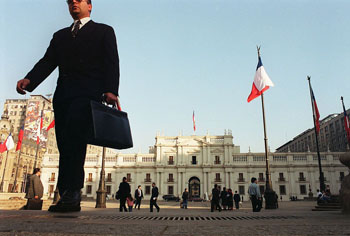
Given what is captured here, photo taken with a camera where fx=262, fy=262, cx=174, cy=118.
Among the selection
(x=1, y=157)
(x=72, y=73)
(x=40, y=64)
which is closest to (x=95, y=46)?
(x=72, y=73)

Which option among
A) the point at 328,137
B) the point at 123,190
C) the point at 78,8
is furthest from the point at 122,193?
the point at 328,137

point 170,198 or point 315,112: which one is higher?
point 315,112

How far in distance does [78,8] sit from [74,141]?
1.48 m

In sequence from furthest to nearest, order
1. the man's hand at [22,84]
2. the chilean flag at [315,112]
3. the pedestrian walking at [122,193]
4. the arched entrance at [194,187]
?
1. the arched entrance at [194,187]
2. the chilean flag at [315,112]
3. the pedestrian walking at [122,193]
4. the man's hand at [22,84]

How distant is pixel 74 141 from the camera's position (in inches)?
99.3

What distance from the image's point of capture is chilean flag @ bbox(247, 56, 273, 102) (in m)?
13.3

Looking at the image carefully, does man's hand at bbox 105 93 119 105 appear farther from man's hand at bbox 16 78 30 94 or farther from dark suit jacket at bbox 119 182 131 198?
dark suit jacket at bbox 119 182 131 198

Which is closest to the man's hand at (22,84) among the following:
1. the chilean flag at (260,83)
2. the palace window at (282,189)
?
the chilean flag at (260,83)

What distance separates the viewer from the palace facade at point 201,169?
4178 cm

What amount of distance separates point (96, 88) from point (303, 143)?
7016 cm

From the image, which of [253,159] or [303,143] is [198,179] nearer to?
[253,159]

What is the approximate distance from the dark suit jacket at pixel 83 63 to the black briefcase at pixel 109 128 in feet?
1.27

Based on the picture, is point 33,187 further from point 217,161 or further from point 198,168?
point 217,161

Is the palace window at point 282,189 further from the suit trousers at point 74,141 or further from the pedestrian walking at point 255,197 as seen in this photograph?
the suit trousers at point 74,141
